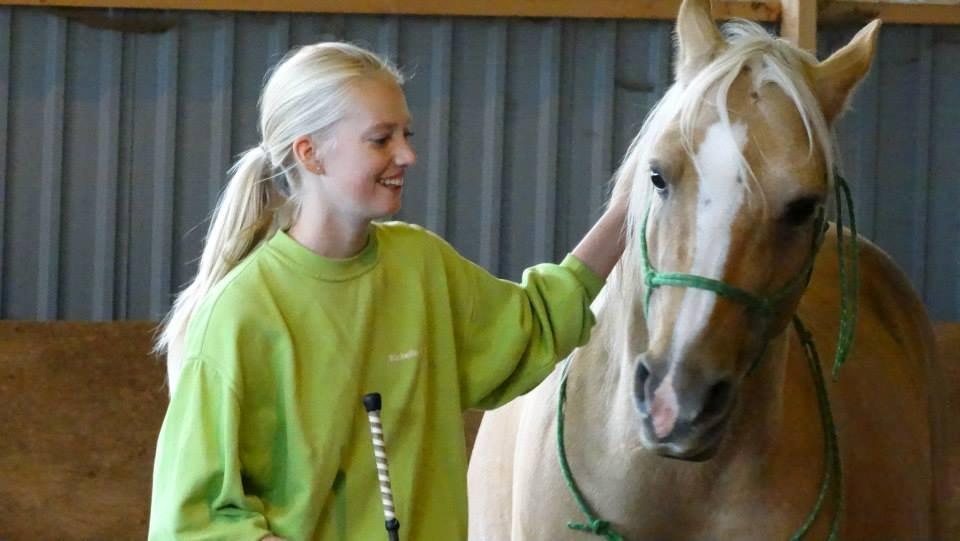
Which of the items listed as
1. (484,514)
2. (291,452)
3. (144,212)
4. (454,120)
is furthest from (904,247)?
(291,452)

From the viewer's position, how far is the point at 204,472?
59.9 inches

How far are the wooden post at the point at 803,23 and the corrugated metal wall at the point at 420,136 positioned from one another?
506 millimetres

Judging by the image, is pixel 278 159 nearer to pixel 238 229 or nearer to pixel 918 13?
pixel 238 229

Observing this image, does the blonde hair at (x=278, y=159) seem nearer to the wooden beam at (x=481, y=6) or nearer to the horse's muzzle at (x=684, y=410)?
the horse's muzzle at (x=684, y=410)

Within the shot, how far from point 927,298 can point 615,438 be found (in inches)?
146

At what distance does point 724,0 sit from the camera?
4.85 metres

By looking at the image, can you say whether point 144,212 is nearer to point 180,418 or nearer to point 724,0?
point 724,0

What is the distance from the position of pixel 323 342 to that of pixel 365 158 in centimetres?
23

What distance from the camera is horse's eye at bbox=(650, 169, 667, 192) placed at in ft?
5.65

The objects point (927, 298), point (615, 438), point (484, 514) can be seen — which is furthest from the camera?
point (927, 298)

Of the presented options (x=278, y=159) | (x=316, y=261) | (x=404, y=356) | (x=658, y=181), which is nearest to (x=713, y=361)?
(x=658, y=181)

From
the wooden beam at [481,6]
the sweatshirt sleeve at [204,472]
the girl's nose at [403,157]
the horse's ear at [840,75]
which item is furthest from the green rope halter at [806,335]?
the wooden beam at [481,6]

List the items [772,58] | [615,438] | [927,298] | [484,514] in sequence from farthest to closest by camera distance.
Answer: [927,298]
[484,514]
[615,438]
[772,58]

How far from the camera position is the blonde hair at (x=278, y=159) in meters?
1.66
